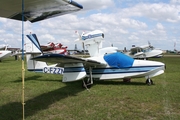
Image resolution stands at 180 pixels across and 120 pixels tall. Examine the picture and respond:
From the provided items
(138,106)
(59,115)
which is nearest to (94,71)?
(138,106)

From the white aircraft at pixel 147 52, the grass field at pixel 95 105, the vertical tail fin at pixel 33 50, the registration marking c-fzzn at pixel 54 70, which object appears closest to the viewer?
the grass field at pixel 95 105

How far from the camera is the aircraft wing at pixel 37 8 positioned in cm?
475

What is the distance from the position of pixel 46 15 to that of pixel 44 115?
9.58ft

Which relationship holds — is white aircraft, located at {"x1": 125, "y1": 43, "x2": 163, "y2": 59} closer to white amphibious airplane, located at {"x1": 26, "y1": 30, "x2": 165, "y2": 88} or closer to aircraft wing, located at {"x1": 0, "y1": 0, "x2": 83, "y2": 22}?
white amphibious airplane, located at {"x1": 26, "y1": 30, "x2": 165, "y2": 88}

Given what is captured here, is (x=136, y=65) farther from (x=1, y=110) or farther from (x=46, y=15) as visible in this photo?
(x=1, y=110)

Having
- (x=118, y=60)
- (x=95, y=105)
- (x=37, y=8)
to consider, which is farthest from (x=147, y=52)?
(x=37, y=8)

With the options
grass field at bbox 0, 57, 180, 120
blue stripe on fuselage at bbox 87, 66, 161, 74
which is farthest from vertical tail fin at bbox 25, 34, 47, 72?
blue stripe on fuselage at bbox 87, 66, 161, 74

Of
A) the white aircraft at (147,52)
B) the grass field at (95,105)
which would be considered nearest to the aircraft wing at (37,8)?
the grass field at (95,105)

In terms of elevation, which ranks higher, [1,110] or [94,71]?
[94,71]

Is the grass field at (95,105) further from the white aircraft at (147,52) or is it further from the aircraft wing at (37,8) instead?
the white aircraft at (147,52)

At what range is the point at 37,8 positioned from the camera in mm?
5223

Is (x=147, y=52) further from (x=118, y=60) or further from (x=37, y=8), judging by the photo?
(x=37, y=8)

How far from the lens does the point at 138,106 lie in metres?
5.91

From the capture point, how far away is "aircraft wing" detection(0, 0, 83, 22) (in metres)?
4.75
